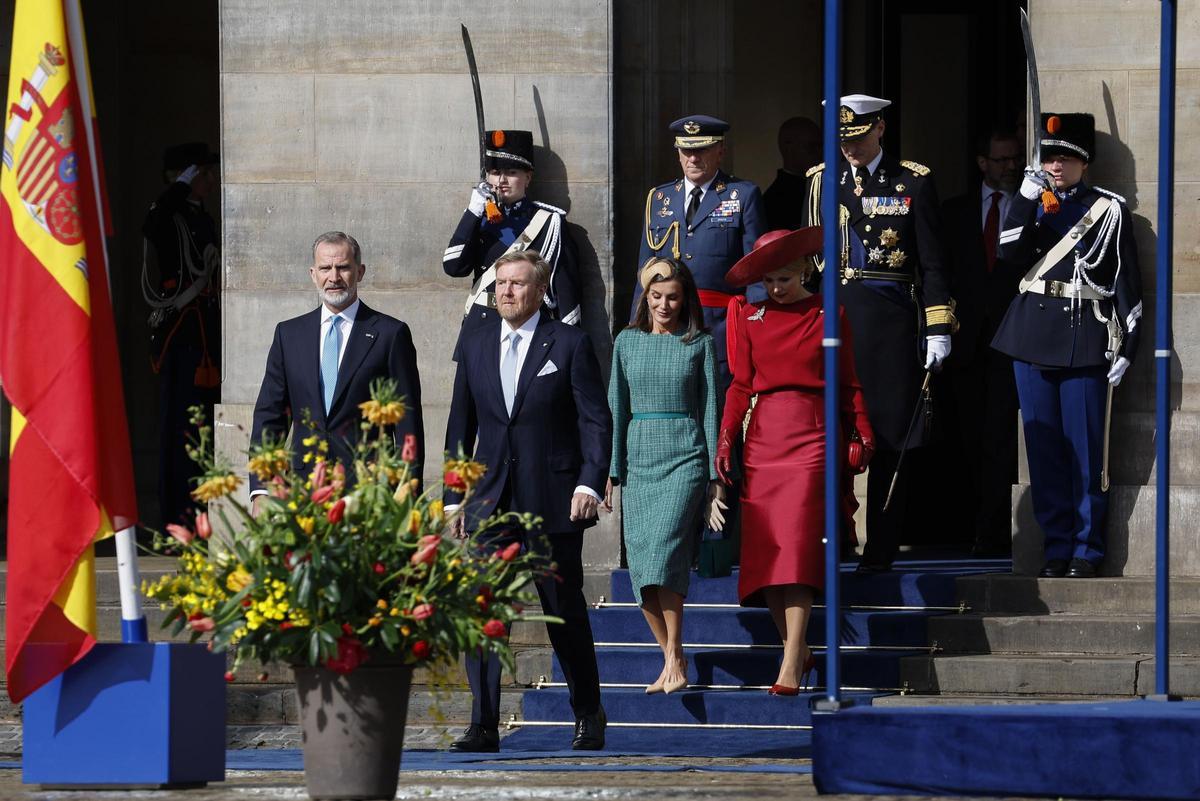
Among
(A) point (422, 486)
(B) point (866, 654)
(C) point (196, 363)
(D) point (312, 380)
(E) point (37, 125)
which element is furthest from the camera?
(C) point (196, 363)

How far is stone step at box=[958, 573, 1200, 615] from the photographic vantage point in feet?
33.2

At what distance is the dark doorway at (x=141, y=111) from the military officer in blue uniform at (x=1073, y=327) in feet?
20.7

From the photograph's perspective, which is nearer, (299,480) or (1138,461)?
(299,480)

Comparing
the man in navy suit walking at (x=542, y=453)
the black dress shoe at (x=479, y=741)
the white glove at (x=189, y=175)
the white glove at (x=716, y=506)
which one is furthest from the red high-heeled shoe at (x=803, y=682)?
the white glove at (x=189, y=175)

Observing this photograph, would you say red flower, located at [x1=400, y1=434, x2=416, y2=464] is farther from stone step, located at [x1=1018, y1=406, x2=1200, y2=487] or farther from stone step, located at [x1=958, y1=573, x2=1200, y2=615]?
stone step, located at [x1=1018, y1=406, x2=1200, y2=487]

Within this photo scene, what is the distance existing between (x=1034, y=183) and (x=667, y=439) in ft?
6.59

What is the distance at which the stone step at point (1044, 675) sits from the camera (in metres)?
9.52

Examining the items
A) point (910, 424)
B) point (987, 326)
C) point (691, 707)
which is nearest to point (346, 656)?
point (691, 707)

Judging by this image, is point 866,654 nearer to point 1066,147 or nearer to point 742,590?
point 742,590

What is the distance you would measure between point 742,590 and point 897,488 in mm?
1105

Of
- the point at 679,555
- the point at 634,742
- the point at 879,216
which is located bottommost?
the point at 634,742

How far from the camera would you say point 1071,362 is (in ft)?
33.9

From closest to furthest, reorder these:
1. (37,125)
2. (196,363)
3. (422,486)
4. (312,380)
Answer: (37,125) → (312,380) → (422,486) → (196,363)

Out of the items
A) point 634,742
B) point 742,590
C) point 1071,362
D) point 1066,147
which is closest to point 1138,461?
point 1071,362
